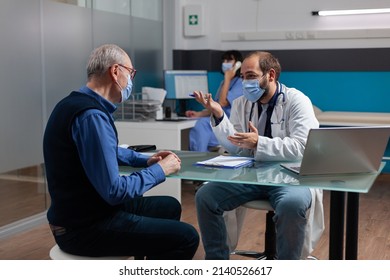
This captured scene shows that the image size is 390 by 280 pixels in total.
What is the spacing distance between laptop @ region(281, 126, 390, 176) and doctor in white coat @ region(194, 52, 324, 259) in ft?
0.93

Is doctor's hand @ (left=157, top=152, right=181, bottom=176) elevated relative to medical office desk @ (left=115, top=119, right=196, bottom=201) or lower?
elevated

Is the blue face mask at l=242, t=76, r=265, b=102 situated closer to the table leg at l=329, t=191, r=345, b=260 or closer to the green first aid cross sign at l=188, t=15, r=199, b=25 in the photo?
the table leg at l=329, t=191, r=345, b=260

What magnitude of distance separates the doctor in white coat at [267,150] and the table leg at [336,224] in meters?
0.19

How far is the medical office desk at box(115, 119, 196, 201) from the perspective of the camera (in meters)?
4.07

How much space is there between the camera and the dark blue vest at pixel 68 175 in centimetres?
181

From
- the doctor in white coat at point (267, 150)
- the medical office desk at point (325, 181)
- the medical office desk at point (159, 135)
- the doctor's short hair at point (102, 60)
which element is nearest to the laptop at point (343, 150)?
the medical office desk at point (325, 181)

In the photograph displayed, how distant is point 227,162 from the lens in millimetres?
2246

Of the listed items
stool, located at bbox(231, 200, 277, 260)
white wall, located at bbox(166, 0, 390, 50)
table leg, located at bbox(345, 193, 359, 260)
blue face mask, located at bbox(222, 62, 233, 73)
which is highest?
white wall, located at bbox(166, 0, 390, 50)

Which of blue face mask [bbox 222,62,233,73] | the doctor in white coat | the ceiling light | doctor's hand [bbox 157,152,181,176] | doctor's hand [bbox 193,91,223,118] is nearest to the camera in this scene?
doctor's hand [bbox 157,152,181,176]

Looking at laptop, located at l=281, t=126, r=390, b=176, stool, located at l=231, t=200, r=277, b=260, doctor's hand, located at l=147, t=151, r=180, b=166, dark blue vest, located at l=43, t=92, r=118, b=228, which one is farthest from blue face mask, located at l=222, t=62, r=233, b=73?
dark blue vest, located at l=43, t=92, r=118, b=228

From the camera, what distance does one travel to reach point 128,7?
473 cm

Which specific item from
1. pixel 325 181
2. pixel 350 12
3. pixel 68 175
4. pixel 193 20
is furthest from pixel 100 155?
pixel 350 12

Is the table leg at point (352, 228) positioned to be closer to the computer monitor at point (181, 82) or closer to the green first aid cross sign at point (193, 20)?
the computer monitor at point (181, 82)
